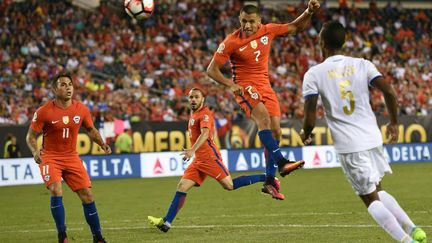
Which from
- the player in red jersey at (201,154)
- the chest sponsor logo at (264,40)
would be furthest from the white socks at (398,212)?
the player in red jersey at (201,154)

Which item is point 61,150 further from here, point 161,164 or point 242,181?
point 161,164

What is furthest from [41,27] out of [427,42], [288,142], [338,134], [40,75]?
[338,134]

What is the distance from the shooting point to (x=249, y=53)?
12.4 meters

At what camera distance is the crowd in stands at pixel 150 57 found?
30.3 meters

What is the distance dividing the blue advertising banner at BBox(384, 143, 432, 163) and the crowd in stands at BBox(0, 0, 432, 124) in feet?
6.79

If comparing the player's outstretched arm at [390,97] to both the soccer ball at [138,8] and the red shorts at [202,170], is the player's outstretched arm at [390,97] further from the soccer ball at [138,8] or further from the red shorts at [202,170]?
the soccer ball at [138,8]

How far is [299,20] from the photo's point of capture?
1252cm

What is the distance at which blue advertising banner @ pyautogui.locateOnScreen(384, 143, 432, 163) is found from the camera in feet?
106

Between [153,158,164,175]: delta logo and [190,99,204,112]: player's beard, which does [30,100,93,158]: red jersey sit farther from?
[153,158,164,175]: delta logo

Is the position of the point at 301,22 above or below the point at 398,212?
above

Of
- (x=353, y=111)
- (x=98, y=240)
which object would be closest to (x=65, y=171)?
(x=98, y=240)

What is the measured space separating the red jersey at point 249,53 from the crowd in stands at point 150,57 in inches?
644

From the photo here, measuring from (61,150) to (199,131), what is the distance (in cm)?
296

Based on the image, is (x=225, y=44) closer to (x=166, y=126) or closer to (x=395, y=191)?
(x=395, y=191)
